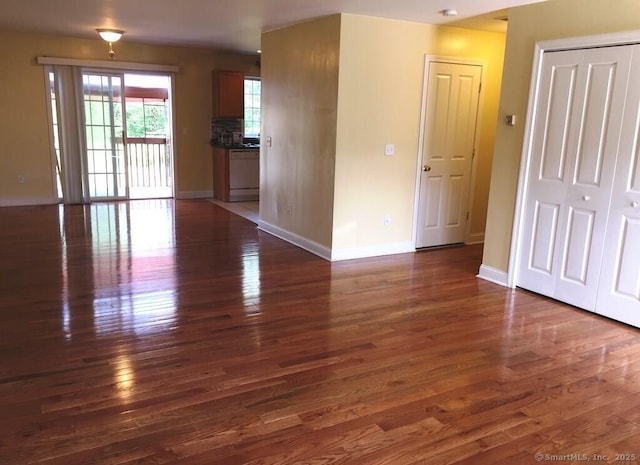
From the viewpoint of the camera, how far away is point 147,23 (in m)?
5.89

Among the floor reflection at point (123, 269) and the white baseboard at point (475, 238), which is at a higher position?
the white baseboard at point (475, 238)

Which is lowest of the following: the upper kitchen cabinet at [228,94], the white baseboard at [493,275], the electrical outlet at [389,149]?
the white baseboard at [493,275]

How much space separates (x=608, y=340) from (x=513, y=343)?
69cm

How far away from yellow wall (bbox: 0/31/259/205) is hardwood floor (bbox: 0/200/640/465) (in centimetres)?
310

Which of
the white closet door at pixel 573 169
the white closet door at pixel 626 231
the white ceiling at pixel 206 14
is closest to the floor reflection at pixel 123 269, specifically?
the white ceiling at pixel 206 14

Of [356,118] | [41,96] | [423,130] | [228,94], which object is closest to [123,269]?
[356,118]

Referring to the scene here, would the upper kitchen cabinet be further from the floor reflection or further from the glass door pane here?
the floor reflection

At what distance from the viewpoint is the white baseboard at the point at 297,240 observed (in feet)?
17.5

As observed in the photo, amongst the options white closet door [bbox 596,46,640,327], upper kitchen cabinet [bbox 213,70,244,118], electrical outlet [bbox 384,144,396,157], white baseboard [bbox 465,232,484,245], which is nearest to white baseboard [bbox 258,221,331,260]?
electrical outlet [bbox 384,144,396,157]

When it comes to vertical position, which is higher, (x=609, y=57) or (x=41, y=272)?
(x=609, y=57)

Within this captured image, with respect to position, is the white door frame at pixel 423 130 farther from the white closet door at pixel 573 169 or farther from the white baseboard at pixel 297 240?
the white closet door at pixel 573 169

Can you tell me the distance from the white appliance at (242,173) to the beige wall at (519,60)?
16.4ft

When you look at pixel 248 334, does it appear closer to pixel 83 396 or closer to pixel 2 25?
pixel 83 396

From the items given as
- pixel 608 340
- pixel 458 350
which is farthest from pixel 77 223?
pixel 608 340
